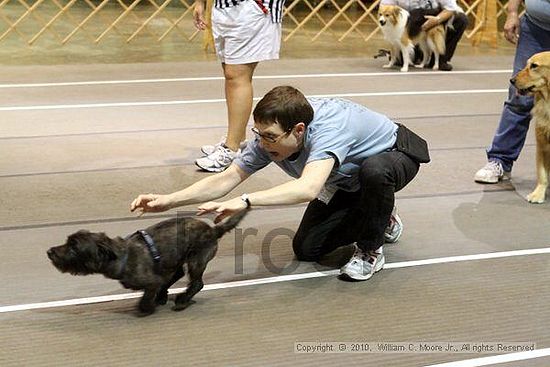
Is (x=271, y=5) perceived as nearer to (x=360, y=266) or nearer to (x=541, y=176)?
(x=541, y=176)

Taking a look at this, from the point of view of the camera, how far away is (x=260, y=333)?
7.64ft

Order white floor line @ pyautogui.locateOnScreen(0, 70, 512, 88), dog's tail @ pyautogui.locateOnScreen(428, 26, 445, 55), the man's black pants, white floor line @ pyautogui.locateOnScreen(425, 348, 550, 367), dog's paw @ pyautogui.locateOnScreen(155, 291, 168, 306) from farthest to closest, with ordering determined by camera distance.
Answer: dog's tail @ pyautogui.locateOnScreen(428, 26, 445, 55) < white floor line @ pyautogui.locateOnScreen(0, 70, 512, 88) < the man's black pants < dog's paw @ pyautogui.locateOnScreen(155, 291, 168, 306) < white floor line @ pyautogui.locateOnScreen(425, 348, 550, 367)

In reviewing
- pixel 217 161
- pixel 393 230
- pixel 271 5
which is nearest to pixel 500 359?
pixel 393 230

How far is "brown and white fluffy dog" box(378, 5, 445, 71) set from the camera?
23.4ft

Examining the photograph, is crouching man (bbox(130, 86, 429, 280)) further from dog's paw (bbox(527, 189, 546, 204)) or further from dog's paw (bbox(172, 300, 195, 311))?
dog's paw (bbox(527, 189, 546, 204))

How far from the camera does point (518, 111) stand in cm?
384

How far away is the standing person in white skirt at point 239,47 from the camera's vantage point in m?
3.87

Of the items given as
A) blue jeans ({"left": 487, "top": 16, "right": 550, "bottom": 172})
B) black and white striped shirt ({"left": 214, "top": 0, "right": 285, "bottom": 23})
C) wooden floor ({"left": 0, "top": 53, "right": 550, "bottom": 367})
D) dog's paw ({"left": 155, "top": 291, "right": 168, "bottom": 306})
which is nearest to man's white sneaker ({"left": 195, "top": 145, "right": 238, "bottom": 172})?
wooden floor ({"left": 0, "top": 53, "right": 550, "bottom": 367})

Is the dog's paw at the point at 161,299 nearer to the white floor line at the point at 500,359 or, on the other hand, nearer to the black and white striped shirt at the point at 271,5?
the white floor line at the point at 500,359

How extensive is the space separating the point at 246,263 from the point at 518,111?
5.71ft

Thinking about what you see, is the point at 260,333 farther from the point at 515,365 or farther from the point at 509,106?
the point at 509,106

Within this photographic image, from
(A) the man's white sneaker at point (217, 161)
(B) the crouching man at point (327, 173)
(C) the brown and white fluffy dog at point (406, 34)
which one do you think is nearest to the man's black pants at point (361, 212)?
(B) the crouching man at point (327, 173)

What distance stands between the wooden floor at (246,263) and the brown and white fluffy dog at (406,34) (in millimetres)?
1740

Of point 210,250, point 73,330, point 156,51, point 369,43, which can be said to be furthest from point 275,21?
point 369,43
